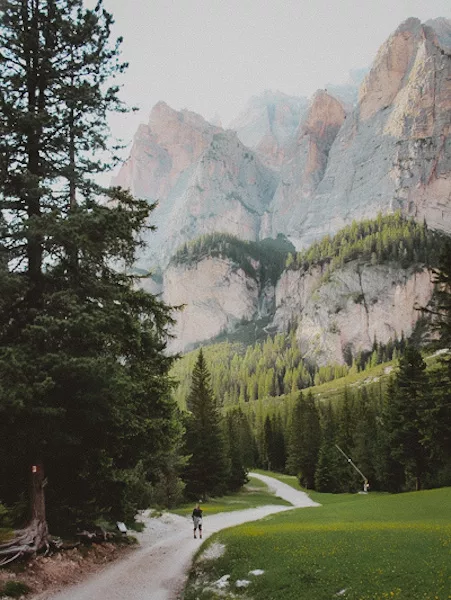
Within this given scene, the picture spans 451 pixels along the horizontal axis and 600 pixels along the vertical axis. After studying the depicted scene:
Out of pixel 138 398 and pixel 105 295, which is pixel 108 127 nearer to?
pixel 105 295

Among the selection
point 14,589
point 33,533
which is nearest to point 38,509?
point 33,533

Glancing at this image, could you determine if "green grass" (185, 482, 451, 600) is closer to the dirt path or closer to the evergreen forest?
the dirt path

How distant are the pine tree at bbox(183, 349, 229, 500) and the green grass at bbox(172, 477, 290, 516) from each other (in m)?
1.92

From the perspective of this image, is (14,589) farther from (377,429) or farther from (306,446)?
(306,446)

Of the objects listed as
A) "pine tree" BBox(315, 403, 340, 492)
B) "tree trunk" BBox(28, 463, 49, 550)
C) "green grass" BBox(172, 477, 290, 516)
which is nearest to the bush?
"tree trunk" BBox(28, 463, 49, 550)

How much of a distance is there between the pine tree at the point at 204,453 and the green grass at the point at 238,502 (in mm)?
1923

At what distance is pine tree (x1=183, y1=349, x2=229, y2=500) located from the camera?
50.9 m

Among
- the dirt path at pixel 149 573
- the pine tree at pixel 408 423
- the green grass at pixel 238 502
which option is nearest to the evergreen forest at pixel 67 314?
the dirt path at pixel 149 573

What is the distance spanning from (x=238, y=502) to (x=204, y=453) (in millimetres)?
6448

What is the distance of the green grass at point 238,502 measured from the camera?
134 feet

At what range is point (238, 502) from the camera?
50344 mm

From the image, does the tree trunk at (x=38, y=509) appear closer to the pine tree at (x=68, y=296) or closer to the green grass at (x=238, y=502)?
the pine tree at (x=68, y=296)

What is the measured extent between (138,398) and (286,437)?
9571 centimetres

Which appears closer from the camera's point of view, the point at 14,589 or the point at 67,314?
the point at 14,589
